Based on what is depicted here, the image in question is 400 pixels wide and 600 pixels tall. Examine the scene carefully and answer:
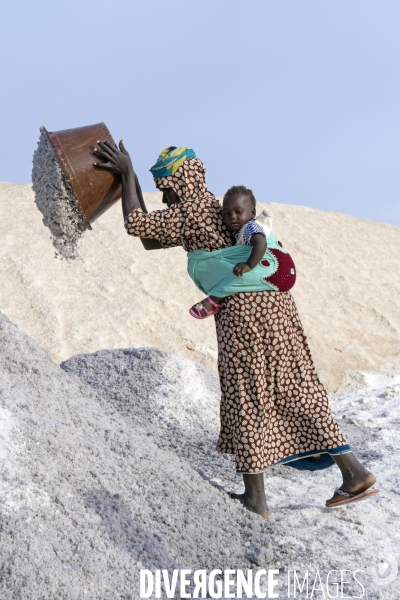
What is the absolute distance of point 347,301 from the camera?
32.9 ft

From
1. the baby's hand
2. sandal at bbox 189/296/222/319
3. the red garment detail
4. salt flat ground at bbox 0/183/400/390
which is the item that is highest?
the baby's hand

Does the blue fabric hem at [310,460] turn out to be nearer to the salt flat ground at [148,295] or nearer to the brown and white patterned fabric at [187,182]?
the brown and white patterned fabric at [187,182]

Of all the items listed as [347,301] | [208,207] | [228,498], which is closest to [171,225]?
[208,207]

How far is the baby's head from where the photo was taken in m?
3.06

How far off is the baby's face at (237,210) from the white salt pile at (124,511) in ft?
3.88

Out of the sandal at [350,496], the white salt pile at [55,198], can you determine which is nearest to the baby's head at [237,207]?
the white salt pile at [55,198]

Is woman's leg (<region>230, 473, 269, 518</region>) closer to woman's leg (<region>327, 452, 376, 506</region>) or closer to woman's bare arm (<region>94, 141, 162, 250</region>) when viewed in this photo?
woman's leg (<region>327, 452, 376, 506</region>)

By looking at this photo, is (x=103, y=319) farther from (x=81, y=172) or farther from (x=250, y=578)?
(x=250, y=578)

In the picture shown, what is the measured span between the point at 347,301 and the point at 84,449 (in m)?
7.46

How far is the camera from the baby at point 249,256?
300 centimetres

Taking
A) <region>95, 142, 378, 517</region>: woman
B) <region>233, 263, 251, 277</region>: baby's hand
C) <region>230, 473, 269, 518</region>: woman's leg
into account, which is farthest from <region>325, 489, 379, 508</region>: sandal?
<region>233, 263, 251, 277</region>: baby's hand

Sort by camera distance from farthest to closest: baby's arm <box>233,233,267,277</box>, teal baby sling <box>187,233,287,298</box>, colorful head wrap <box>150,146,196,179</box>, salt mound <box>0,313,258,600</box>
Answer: colorful head wrap <box>150,146,196,179</box>
teal baby sling <box>187,233,287,298</box>
baby's arm <box>233,233,267,277</box>
salt mound <box>0,313,258,600</box>

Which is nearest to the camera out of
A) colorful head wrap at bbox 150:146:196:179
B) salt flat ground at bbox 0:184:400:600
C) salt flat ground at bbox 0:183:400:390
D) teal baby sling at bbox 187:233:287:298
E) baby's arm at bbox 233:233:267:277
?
salt flat ground at bbox 0:184:400:600

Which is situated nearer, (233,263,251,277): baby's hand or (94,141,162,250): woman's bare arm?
(233,263,251,277): baby's hand
